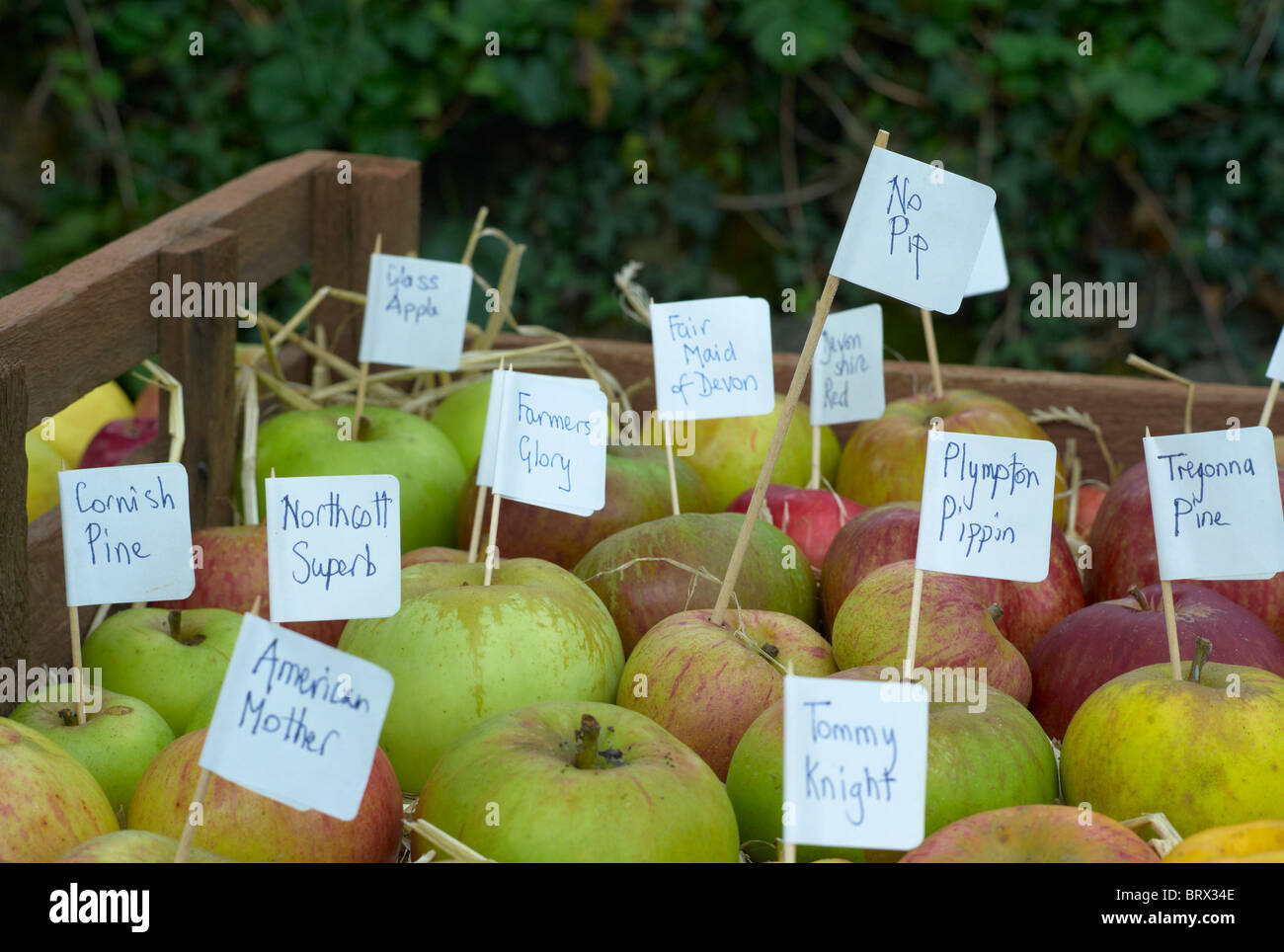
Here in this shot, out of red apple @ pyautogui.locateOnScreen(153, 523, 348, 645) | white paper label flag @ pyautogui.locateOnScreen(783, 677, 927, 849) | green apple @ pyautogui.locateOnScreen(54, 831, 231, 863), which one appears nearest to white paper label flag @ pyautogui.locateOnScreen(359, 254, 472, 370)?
red apple @ pyautogui.locateOnScreen(153, 523, 348, 645)

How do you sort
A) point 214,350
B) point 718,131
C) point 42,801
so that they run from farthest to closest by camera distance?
point 718,131, point 214,350, point 42,801

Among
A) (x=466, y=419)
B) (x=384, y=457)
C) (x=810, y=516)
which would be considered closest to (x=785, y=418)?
(x=810, y=516)

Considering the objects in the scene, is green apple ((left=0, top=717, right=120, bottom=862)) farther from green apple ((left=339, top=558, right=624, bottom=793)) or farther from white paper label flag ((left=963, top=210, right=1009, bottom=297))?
white paper label flag ((left=963, top=210, right=1009, bottom=297))

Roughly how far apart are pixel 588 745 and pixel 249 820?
0.24 metres

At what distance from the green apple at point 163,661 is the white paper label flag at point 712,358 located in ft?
1.69

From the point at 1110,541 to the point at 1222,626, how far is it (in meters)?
0.28

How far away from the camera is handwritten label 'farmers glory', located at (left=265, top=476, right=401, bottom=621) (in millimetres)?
1016

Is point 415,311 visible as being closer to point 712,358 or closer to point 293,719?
point 712,358

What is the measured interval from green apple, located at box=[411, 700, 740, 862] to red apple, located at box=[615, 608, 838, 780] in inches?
4.9

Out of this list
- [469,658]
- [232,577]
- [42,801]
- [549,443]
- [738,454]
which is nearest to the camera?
[42,801]

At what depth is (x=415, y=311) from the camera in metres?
1.70

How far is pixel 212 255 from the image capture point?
150cm

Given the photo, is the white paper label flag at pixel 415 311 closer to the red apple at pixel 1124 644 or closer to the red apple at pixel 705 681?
the red apple at pixel 705 681

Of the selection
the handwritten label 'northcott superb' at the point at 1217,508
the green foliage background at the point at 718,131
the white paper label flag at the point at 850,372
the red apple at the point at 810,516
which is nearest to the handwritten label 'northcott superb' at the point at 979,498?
the handwritten label 'northcott superb' at the point at 1217,508
